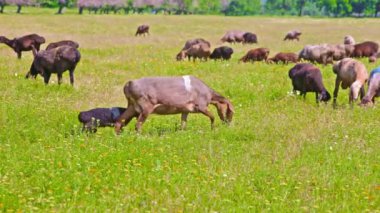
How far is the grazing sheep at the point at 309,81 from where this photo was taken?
1645cm

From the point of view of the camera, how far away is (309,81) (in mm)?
16812

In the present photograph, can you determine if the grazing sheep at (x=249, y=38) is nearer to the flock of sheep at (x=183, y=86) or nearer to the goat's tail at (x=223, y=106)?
the flock of sheep at (x=183, y=86)

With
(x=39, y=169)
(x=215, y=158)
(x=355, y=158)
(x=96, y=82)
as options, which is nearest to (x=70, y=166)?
(x=39, y=169)

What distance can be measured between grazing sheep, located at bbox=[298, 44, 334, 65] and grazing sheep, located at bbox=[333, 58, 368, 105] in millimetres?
10798

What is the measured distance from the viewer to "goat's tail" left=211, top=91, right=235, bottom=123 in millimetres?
13091

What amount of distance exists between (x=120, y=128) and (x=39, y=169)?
138 inches

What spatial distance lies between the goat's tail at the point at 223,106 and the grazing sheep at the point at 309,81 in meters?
4.16

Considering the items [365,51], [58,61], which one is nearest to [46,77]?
[58,61]

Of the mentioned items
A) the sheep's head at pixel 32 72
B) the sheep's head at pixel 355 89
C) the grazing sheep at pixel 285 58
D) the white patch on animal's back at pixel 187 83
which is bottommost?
the sheep's head at pixel 32 72

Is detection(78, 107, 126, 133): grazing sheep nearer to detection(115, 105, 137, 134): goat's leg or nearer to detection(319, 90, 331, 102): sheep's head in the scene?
detection(115, 105, 137, 134): goat's leg

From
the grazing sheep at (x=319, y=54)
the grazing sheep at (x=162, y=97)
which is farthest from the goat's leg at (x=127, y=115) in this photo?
the grazing sheep at (x=319, y=54)

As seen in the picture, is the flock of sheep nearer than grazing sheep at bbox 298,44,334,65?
Yes

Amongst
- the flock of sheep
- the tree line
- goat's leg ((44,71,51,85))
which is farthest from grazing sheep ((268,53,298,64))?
the tree line

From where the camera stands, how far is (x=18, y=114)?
43.3 feet
